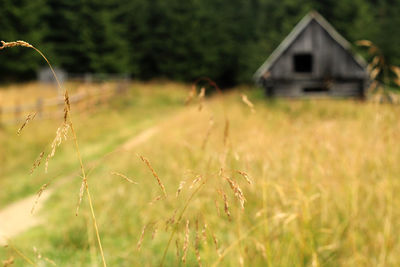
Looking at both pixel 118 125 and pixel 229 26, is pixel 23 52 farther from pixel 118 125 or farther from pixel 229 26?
pixel 229 26

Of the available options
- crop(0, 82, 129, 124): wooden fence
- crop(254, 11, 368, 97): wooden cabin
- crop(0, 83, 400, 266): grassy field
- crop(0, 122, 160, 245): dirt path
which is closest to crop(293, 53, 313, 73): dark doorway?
crop(254, 11, 368, 97): wooden cabin

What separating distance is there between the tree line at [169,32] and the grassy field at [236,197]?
19674 mm

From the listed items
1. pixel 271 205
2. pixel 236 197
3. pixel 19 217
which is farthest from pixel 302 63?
pixel 236 197

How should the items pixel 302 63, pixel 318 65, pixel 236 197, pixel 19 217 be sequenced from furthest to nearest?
pixel 302 63 → pixel 318 65 → pixel 19 217 → pixel 236 197

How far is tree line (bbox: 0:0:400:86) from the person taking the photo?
30.1 m

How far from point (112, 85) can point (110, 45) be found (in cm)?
968

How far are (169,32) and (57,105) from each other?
2326cm

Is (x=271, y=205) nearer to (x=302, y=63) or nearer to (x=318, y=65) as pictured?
(x=318, y=65)

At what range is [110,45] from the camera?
34.4 metres

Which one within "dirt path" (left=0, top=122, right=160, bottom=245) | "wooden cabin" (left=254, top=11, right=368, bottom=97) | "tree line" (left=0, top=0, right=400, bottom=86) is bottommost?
"dirt path" (left=0, top=122, right=160, bottom=245)

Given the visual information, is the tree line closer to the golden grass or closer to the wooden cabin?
the wooden cabin

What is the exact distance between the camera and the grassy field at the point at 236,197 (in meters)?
2.09

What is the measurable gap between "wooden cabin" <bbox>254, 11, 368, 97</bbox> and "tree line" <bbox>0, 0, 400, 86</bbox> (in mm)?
11328

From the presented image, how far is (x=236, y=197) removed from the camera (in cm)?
164
